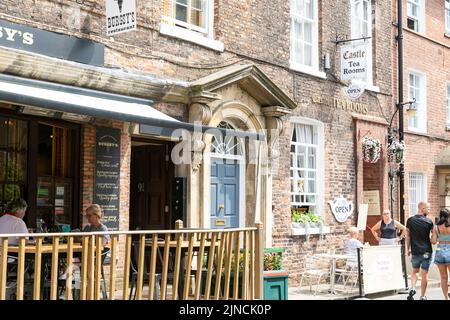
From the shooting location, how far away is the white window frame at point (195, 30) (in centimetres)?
1141

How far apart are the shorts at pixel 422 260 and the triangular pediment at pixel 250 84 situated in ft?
12.3

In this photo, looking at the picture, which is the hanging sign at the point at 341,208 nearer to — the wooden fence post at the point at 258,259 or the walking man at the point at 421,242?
the walking man at the point at 421,242

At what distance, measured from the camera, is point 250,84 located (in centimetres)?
1255

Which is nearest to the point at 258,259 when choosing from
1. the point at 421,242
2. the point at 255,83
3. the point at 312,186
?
the point at 421,242

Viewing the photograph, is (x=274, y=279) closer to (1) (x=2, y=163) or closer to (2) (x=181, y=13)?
(1) (x=2, y=163)

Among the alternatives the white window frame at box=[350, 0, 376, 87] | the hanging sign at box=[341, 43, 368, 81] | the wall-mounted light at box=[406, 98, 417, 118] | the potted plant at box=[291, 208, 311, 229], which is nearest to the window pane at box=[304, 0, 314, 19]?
the hanging sign at box=[341, 43, 368, 81]

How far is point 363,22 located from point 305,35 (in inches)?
94.2

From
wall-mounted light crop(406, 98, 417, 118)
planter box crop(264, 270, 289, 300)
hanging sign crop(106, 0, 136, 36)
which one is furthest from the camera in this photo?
wall-mounted light crop(406, 98, 417, 118)

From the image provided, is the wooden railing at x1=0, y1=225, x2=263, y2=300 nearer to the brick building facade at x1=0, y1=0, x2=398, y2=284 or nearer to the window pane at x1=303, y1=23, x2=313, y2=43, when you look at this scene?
the brick building facade at x1=0, y1=0, x2=398, y2=284

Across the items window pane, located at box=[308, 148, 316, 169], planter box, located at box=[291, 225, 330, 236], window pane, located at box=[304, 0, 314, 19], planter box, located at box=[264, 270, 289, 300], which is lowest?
planter box, located at box=[264, 270, 289, 300]

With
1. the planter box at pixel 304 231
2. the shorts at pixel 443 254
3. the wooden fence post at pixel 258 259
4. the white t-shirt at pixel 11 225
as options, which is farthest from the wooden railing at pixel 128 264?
the planter box at pixel 304 231

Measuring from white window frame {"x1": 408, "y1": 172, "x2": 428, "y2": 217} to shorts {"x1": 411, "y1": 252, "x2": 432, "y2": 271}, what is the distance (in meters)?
6.54

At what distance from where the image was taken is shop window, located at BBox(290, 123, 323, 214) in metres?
14.2
